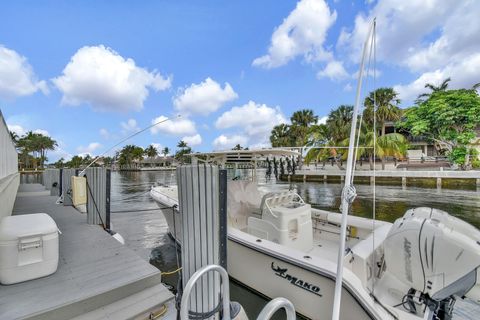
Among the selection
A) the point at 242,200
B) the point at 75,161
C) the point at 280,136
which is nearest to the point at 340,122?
the point at 280,136

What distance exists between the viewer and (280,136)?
147 feet

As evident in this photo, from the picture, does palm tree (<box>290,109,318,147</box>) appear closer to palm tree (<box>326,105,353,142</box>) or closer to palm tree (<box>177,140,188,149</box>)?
palm tree (<box>326,105,353,142</box>)

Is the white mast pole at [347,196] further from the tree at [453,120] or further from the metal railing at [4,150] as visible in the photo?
the tree at [453,120]

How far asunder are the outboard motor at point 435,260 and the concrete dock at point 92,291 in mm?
2703

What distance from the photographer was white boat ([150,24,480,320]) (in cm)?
243

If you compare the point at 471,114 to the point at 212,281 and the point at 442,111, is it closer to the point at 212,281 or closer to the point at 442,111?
the point at 442,111

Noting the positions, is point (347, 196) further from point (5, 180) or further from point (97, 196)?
point (5, 180)

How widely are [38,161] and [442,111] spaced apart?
85663mm

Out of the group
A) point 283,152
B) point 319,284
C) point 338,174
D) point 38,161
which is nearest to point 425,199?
point 338,174

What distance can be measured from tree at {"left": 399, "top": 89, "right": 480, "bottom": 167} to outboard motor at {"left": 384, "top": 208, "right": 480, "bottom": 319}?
2943cm

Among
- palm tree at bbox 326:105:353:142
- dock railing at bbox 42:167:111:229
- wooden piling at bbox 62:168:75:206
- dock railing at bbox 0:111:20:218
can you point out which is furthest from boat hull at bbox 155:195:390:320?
palm tree at bbox 326:105:353:142

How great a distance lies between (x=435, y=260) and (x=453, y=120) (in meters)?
31.0

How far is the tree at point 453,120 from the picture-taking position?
24.3m

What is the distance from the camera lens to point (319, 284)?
336 centimetres
